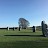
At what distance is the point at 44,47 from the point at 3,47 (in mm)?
2375

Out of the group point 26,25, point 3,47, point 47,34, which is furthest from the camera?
point 26,25

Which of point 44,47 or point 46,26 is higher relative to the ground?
point 46,26

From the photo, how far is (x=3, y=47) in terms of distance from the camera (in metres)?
10.6

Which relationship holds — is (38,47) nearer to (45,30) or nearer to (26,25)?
(45,30)

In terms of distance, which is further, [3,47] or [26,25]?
[26,25]

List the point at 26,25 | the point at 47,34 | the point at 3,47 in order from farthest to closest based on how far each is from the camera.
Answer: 1. the point at 26,25
2. the point at 47,34
3. the point at 3,47

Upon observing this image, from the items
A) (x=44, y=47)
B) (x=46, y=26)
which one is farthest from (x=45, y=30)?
(x=44, y=47)

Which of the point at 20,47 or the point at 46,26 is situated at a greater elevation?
the point at 46,26

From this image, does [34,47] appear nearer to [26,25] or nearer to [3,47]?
[3,47]

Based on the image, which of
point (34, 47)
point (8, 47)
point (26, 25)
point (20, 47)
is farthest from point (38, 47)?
point (26, 25)

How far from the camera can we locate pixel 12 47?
10625mm

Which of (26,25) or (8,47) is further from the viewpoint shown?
(26,25)

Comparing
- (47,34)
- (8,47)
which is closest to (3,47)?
(8,47)

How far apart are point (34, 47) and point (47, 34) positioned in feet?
36.6
